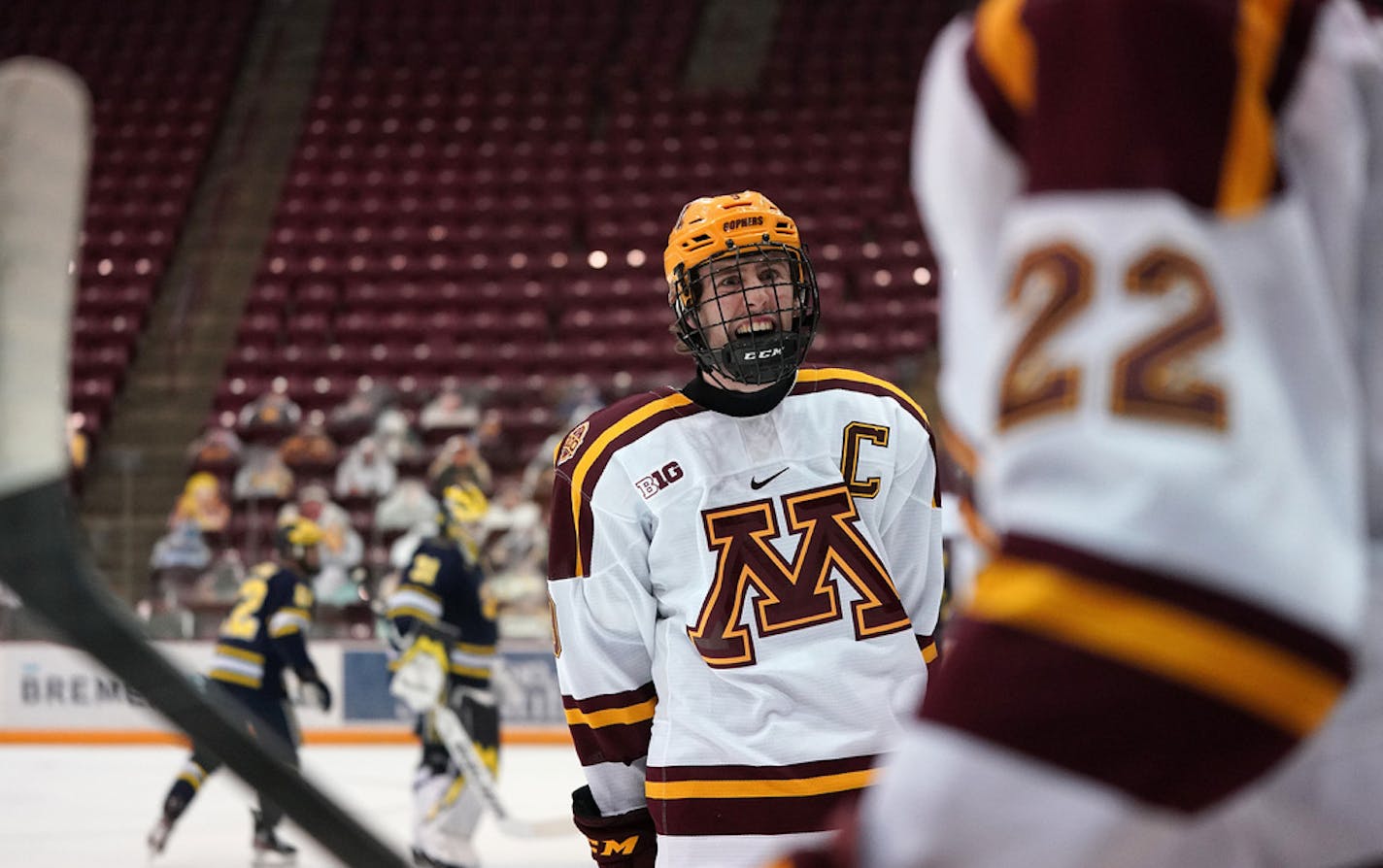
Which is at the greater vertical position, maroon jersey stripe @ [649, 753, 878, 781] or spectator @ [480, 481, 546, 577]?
maroon jersey stripe @ [649, 753, 878, 781]

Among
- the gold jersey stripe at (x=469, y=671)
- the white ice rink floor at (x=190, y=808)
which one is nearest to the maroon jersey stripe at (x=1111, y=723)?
the white ice rink floor at (x=190, y=808)

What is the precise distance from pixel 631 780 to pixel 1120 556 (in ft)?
5.42

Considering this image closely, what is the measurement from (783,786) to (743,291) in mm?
653

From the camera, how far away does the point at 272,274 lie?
13.6m

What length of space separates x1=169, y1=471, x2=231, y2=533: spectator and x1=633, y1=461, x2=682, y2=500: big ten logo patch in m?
8.02

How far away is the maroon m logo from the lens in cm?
207

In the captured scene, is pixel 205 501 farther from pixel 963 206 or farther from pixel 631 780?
pixel 963 206

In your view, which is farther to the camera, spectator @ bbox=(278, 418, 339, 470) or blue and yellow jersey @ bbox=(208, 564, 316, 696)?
spectator @ bbox=(278, 418, 339, 470)

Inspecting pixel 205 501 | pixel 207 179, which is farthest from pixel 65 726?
pixel 207 179

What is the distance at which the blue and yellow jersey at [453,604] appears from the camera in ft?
19.2

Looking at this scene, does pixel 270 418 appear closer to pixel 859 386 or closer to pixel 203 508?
pixel 203 508

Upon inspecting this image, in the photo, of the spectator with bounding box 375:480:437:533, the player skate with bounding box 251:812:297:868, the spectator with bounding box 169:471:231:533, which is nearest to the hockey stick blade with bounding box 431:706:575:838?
the player skate with bounding box 251:812:297:868

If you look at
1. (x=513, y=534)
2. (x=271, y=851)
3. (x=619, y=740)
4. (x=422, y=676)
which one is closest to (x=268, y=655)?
(x=271, y=851)

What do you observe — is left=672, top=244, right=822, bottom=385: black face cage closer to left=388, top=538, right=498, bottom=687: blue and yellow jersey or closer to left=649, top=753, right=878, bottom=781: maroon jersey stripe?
left=649, top=753, right=878, bottom=781: maroon jersey stripe
